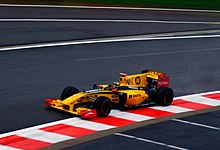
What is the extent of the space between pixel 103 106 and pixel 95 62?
23.2 feet

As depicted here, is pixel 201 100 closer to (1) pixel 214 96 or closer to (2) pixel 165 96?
(1) pixel 214 96

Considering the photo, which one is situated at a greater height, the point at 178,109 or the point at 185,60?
the point at 185,60

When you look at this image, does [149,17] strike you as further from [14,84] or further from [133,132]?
[133,132]

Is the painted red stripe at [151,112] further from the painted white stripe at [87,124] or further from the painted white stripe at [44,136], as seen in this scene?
the painted white stripe at [44,136]

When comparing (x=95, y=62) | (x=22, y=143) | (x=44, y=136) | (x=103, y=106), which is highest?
(x=95, y=62)

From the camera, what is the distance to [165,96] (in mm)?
18766

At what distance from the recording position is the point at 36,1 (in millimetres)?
36719

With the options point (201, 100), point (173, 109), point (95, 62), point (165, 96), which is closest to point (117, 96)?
point (165, 96)

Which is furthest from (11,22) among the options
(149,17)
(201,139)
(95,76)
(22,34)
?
(201,139)

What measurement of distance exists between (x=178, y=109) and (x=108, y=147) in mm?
4252

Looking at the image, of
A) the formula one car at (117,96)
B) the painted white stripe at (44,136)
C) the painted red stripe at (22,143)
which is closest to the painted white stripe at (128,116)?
the formula one car at (117,96)

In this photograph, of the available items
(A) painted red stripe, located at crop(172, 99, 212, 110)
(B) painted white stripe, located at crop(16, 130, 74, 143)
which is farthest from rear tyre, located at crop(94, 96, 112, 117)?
(A) painted red stripe, located at crop(172, 99, 212, 110)

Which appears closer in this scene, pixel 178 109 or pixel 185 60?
pixel 178 109

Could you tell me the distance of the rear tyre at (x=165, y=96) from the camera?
18672 millimetres
